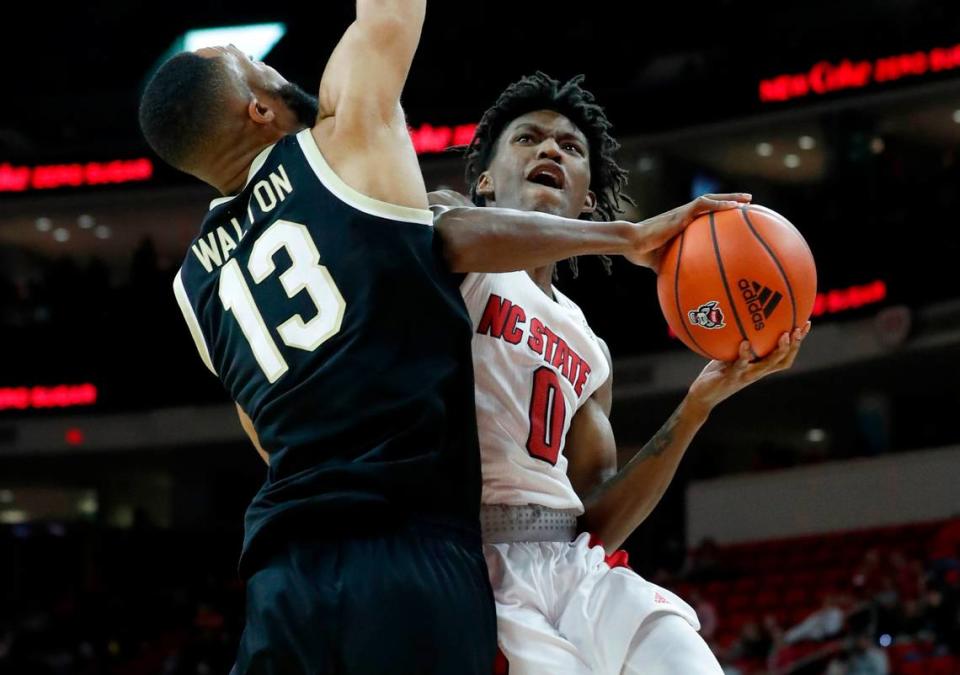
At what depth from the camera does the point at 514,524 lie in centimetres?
349

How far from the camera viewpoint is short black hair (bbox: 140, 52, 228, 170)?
131 inches

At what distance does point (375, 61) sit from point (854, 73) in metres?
16.8

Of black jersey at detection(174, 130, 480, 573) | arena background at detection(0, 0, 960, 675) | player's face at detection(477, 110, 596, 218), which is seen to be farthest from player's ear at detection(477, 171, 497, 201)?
arena background at detection(0, 0, 960, 675)

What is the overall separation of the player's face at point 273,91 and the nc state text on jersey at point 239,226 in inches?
9.2

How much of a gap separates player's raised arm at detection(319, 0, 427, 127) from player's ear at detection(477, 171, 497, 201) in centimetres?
112

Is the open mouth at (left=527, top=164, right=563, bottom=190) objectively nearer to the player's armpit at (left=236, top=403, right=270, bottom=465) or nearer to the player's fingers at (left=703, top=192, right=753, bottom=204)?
the player's fingers at (left=703, top=192, right=753, bottom=204)

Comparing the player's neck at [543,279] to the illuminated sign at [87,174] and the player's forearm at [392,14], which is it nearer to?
the player's forearm at [392,14]

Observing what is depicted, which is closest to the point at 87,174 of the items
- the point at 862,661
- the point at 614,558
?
the point at 862,661

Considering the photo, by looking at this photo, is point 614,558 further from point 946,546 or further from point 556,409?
point 946,546

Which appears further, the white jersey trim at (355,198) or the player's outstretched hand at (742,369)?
the player's outstretched hand at (742,369)

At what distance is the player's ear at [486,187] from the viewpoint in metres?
4.28

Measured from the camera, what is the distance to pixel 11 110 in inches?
1027

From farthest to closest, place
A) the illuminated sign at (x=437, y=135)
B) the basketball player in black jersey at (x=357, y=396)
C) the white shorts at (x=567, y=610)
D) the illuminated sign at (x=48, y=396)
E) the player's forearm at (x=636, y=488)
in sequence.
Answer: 1. the illuminated sign at (x=48, y=396)
2. the illuminated sign at (x=437, y=135)
3. the player's forearm at (x=636, y=488)
4. the white shorts at (x=567, y=610)
5. the basketball player in black jersey at (x=357, y=396)

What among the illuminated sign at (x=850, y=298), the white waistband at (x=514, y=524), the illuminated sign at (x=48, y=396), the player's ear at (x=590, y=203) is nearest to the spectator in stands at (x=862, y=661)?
the illuminated sign at (x=850, y=298)
